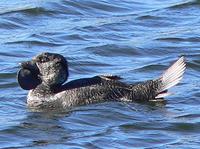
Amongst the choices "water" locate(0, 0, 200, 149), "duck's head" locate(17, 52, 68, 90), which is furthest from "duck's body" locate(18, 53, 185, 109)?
"water" locate(0, 0, 200, 149)

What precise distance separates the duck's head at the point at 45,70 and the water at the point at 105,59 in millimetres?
319

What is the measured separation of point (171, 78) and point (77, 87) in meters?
1.26

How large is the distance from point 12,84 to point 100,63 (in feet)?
6.13

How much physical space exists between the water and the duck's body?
0.50 ft

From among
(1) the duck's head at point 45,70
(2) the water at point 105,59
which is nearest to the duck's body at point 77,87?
(1) the duck's head at point 45,70

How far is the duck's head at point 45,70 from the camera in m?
15.8

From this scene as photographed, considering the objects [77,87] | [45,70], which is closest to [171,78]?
[77,87]

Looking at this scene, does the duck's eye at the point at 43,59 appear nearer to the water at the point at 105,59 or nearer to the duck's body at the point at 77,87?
the duck's body at the point at 77,87

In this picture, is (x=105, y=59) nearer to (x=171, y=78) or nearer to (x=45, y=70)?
(x=45, y=70)

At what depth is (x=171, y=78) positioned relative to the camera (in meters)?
15.7

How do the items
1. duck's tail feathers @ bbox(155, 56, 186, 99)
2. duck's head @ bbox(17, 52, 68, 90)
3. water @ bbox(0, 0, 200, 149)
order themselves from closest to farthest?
water @ bbox(0, 0, 200, 149) < duck's tail feathers @ bbox(155, 56, 186, 99) < duck's head @ bbox(17, 52, 68, 90)

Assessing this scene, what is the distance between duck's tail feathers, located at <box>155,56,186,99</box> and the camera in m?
15.7

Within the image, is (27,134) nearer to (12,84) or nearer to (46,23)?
(12,84)

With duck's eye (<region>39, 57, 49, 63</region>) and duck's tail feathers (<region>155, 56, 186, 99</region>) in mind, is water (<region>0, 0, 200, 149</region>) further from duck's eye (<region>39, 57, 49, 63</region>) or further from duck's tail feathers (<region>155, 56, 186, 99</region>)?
duck's eye (<region>39, 57, 49, 63</region>)
